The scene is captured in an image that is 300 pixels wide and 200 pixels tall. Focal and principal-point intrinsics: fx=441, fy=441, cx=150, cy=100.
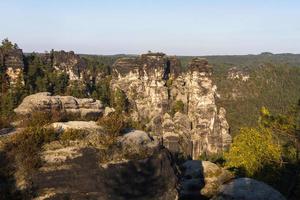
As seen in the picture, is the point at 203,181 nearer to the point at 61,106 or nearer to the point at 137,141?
the point at 61,106

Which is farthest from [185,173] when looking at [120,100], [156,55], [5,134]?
[156,55]

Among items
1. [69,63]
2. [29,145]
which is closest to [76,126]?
[29,145]

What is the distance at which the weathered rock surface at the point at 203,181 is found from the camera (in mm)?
28323

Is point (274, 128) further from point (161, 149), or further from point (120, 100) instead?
point (120, 100)

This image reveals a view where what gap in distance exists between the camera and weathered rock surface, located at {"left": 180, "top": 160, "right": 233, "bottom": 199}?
28323mm

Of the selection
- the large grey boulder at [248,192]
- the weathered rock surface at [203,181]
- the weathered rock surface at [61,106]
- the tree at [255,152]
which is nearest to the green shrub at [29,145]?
the weathered rock surface at [61,106]

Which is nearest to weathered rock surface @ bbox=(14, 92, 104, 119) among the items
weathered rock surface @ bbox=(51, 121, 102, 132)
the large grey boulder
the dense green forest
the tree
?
the dense green forest

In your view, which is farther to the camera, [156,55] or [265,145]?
[156,55]

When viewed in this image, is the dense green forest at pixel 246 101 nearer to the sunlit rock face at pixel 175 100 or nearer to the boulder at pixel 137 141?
the boulder at pixel 137 141

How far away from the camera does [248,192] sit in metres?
21.8

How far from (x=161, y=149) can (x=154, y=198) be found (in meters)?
2.30

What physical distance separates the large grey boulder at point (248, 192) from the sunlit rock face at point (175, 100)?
6961 centimetres

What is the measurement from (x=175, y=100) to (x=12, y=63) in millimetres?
39433

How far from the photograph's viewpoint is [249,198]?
21.4 meters
